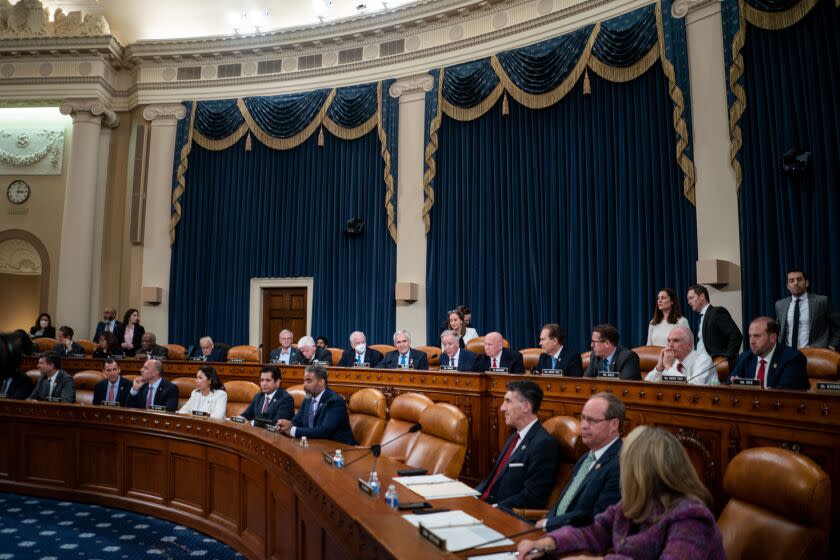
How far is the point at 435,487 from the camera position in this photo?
2.77 meters

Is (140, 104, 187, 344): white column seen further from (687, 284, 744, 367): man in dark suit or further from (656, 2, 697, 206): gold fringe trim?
(687, 284, 744, 367): man in dark suit

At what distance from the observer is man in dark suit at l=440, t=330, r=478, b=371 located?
588 cm

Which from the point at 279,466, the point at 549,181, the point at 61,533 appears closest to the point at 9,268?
the point at 61,533

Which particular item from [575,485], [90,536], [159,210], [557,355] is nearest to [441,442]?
[575,485]

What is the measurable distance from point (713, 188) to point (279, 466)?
539 centimetres

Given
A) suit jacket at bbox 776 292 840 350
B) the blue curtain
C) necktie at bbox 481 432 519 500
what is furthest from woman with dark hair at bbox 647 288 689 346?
necktie at bbox 481 432 519 500

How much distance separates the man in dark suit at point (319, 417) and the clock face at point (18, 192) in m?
9.36

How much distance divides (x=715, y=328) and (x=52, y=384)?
582 cm

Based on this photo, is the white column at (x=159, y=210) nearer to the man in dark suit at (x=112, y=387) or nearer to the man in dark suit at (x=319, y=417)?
the man in dark suit at (x=112, y=387)

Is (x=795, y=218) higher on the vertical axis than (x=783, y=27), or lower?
lower

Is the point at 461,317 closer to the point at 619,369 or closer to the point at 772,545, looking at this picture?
the point at 619,369

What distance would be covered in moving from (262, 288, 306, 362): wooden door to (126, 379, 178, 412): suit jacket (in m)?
4.69

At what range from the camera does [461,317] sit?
7.07m

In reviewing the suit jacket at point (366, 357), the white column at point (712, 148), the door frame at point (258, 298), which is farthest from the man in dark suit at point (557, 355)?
the door frame at point (258, 298)
